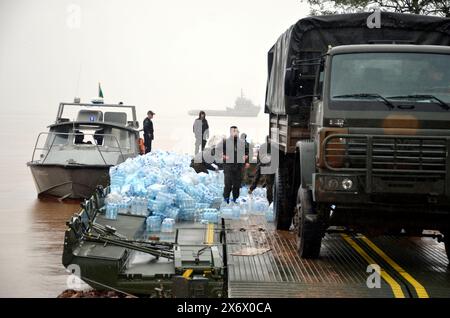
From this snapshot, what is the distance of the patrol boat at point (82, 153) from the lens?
65.1ft

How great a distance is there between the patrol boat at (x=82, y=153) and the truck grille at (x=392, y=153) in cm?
1162

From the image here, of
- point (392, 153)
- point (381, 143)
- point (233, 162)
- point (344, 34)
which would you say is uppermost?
point (344, 34)

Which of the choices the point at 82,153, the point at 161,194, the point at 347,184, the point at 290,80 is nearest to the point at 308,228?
the point at 347,184

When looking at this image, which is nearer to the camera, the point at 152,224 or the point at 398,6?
the point at 152,224

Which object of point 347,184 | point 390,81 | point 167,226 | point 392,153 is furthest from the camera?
point 167,226

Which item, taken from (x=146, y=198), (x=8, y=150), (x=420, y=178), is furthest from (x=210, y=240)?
(x=8, y=150)

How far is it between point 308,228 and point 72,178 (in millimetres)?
11426

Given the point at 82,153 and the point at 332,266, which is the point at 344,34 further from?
the point at 82,153

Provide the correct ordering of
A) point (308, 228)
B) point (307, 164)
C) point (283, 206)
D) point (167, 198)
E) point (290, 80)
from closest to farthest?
1. point (308, 228)
2. point (307, 164)
3. point (290, 80)
4. point (283, 206)
5. point (167, 198)

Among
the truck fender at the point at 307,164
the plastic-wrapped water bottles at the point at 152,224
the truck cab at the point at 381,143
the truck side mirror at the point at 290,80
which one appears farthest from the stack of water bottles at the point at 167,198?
the truck cab at the point at 381,143

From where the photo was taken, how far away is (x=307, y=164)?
9703 mm

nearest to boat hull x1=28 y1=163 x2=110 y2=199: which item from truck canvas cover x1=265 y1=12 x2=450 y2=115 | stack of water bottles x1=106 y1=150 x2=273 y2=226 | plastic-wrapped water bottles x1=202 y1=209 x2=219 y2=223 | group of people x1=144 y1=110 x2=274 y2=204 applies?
group of people x1=144 y1=110 x2=274 y2=204

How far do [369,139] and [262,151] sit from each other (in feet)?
22.8

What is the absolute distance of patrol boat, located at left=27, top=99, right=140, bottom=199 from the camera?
1984cm
